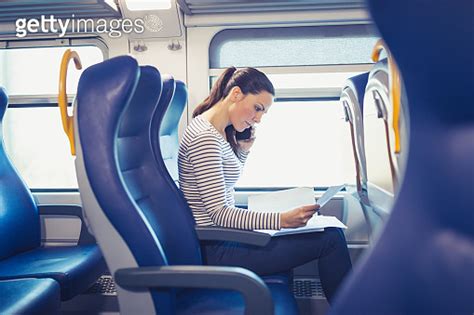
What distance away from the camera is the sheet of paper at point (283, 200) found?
83.2 inches

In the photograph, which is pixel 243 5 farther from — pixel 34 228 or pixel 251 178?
pixel 34 228

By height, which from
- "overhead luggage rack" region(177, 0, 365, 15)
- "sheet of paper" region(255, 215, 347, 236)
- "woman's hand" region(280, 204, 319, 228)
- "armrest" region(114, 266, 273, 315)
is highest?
"overhead luggage rack" region(177, 0, 365, 15)

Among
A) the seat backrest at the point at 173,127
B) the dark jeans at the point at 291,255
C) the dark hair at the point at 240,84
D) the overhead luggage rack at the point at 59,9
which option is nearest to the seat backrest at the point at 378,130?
the dark jeans at the point at 291,255

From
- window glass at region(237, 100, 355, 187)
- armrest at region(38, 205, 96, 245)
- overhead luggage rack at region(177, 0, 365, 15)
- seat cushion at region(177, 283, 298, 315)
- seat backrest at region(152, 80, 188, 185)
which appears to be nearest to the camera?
seat cushion at region(177, 283, 298, 315)

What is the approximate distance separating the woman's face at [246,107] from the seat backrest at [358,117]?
35 cm

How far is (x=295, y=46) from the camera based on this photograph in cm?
279

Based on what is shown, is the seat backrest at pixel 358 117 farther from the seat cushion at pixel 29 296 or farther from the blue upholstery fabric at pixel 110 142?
the seat cushion at pixel 29 296

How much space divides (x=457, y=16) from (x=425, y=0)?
0.04 metres

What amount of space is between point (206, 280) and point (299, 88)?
1711mm

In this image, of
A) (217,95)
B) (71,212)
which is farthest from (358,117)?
(71,212)

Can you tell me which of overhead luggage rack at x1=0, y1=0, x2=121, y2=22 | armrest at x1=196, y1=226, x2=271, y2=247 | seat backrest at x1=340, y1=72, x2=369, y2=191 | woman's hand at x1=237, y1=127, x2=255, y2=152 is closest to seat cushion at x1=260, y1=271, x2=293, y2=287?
armrest at x1=196, y1=226, x2=271, y2=247

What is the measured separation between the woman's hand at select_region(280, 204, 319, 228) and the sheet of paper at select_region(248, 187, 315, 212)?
251mm

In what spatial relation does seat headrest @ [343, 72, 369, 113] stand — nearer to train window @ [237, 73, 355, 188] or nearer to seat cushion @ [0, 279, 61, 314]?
train window @ [237, 73, 355, 188]

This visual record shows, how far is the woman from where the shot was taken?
70.6 inches
